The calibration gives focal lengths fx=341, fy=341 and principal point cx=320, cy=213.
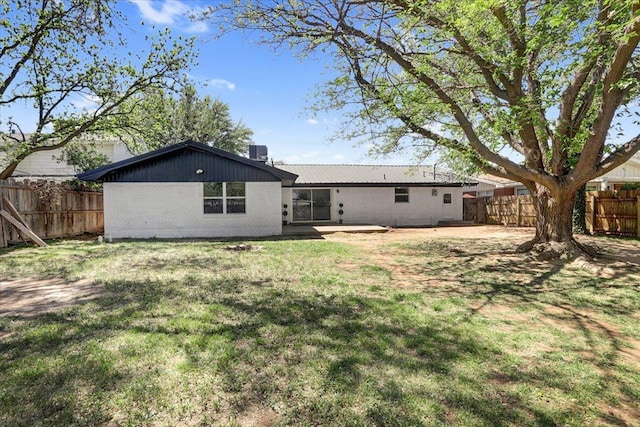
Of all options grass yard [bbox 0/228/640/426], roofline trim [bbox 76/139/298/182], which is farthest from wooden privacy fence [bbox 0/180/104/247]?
grass yard [bbox 0/228/640/426]

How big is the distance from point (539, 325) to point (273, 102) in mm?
13019

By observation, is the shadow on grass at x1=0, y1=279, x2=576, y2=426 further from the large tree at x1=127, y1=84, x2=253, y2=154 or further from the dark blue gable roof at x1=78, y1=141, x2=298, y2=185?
the large tree at x1=127, y1=84, x2=253, y2=154

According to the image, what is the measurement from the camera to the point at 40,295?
5441mm

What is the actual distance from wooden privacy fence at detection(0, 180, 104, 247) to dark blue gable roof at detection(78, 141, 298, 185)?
155 cm

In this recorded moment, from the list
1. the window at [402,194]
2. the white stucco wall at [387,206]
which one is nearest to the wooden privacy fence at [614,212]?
the white stucco wall at [387,206]

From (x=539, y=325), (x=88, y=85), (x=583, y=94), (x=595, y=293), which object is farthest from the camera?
(x=88, y=85)

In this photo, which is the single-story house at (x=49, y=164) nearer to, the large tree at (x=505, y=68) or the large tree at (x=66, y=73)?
the large tree at (x=66, y=73)

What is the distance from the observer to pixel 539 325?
4.25 meters

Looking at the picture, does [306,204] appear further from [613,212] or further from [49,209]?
[613,212]

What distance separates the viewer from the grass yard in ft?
8.12

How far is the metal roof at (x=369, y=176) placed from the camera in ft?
62.7

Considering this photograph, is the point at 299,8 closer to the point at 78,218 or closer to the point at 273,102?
the point at 273,102

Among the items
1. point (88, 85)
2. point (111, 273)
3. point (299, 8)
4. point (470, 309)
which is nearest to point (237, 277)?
point (111, 273)

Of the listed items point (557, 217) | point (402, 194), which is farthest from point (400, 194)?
point (557, 217)
